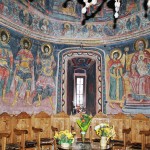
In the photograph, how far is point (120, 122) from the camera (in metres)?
9.01

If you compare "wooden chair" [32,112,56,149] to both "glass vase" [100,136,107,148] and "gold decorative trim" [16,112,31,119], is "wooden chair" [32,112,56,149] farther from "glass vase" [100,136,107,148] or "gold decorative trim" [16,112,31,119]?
"glass vase" [100,136,107,148]

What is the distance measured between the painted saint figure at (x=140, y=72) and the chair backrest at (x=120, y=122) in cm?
85

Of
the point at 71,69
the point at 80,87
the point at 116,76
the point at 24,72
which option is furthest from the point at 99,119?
the point at 24,72

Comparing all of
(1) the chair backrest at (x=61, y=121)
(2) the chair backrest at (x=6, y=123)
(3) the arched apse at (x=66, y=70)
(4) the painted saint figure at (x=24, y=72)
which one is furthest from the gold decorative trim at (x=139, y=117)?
(2) the chair backrest at (x=6, y=123)

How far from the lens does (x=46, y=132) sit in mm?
8969

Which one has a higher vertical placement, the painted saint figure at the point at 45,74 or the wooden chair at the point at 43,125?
the painted saint figure at the point at 45,74

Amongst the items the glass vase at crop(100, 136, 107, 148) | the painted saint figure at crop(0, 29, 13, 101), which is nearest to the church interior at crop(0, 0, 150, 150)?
the painted saint figure at crop(0, 29, 13, 101)

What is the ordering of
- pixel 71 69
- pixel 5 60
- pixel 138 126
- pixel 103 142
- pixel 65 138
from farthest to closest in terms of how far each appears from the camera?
pixel 71 69 → pixel 138 126 → pixel 5 60 → pixel 103 142 → pixel 65 138

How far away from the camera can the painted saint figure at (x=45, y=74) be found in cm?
934

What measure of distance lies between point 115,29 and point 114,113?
350 centimetres

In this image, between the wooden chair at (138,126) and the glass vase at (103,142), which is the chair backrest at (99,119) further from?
the glass vase at (103,142)

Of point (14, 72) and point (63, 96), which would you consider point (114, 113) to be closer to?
point (63, 96)

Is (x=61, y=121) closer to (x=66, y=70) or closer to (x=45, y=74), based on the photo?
(x=45, y=74)

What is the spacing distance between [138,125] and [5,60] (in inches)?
206
